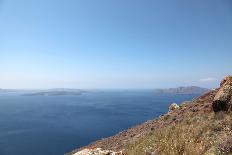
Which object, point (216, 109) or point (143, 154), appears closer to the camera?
point (143, 154)

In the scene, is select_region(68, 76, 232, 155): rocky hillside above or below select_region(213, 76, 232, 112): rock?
below

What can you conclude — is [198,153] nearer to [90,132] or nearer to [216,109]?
[216,109]

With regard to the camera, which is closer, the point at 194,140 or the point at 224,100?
the point at 194,140

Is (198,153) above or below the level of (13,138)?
above

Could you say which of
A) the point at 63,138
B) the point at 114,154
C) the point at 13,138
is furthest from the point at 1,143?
the point at 114,154

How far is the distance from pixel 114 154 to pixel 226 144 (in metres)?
3.71

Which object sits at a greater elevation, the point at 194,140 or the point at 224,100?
the point at 224,100

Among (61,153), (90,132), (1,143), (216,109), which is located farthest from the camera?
(90,132)

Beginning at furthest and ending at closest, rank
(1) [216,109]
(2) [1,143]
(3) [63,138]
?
(3) [63,138], (2) [1,143], (1) [216,109]

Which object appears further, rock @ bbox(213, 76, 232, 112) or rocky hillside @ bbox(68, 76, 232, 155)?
rock @ bbox(213, 76, 232, 112)

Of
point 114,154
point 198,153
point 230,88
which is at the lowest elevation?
point 114,154

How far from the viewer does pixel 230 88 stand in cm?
1098

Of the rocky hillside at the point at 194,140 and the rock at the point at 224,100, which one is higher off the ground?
the rock at the point at 224,100

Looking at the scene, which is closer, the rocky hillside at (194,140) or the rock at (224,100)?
the rocky hillside at (194,140)
